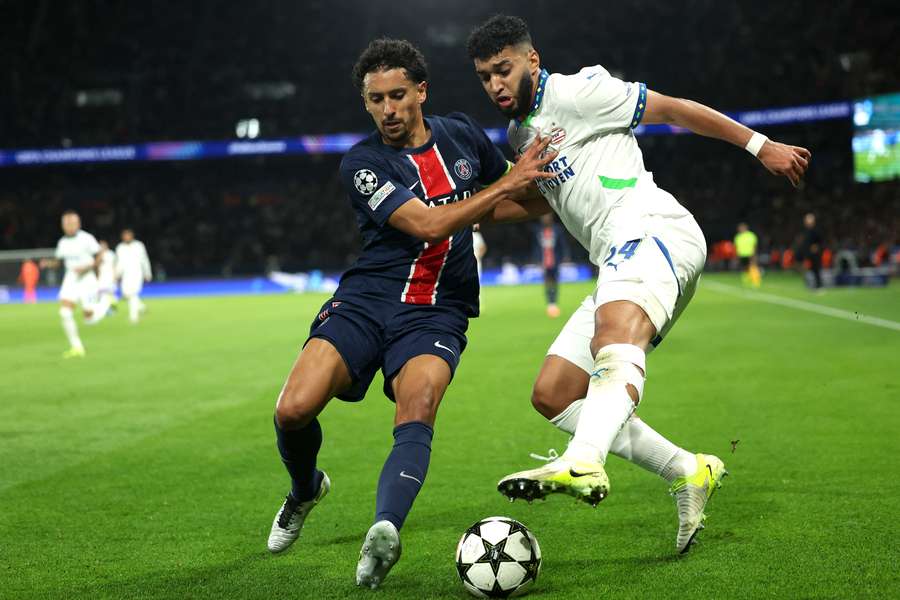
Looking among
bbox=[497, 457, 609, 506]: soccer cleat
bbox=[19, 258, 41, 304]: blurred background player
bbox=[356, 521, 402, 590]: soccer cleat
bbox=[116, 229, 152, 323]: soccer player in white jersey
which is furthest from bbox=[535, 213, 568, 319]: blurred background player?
bbox=[19, 258, 41, 304]: blurred background player

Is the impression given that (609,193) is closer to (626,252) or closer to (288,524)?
(626,252)

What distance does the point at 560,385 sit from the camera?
4.30 metres

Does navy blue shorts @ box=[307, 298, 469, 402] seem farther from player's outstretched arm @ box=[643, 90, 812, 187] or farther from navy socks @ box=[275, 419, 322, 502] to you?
player's outstretched arm @ box=[643, 90, 812, 187]

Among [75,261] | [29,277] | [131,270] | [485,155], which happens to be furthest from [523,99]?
[29,277]

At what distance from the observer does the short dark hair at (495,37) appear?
4.23m

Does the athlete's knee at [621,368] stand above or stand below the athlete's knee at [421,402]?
above

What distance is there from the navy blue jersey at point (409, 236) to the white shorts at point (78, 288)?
1210 cm

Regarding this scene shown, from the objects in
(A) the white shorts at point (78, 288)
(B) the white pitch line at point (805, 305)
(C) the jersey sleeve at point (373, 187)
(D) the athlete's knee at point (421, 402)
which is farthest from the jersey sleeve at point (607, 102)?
(A) the white shorts at point (78, 288)

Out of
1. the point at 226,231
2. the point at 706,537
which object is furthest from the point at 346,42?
the point at 706,537

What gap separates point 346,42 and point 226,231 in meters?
10.1

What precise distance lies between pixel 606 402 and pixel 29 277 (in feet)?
113

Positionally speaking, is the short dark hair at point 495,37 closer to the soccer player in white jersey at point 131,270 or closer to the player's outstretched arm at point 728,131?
the player's outstretched arm at point 728,131

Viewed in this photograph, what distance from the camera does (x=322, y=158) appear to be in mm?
47062

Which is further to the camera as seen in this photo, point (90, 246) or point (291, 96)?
point (291, 96)
